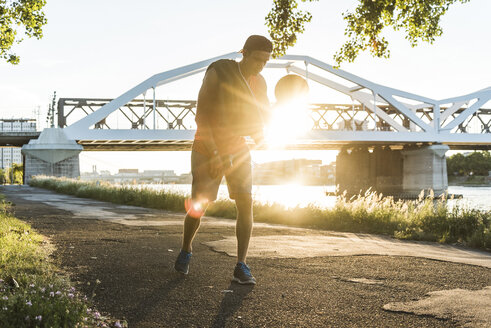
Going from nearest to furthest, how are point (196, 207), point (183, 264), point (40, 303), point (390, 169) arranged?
point (40, 303), point (196, 207), point (183, 264), point (390, 169)

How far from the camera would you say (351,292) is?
3896 mm

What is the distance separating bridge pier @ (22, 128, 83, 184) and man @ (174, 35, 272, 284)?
50896 mm

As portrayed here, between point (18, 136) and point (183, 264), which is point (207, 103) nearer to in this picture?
point (183, 264)

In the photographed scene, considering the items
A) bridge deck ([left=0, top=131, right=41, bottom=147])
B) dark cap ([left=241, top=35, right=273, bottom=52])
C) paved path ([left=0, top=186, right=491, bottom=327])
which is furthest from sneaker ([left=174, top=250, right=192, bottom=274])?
bridge deck ([left=0, top=131, right=41, bottom=147])

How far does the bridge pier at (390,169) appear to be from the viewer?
65.6m

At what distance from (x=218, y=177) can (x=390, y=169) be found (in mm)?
70793

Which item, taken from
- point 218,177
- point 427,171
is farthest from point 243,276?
point 427,171

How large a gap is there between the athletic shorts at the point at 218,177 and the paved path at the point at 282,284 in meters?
0.74

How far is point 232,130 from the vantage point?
4.06 meters

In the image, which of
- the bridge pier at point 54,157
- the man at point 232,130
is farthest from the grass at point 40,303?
the bridge pier at point 54,157

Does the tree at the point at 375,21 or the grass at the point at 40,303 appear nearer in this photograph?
the grass at the point at 40,303

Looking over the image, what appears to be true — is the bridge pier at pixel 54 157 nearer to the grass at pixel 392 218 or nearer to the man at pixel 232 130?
the grass at pixel 392 218

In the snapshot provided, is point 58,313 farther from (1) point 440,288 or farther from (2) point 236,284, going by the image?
(1) point 440,288

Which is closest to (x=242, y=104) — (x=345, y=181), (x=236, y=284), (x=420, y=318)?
(x=236, y=284)
